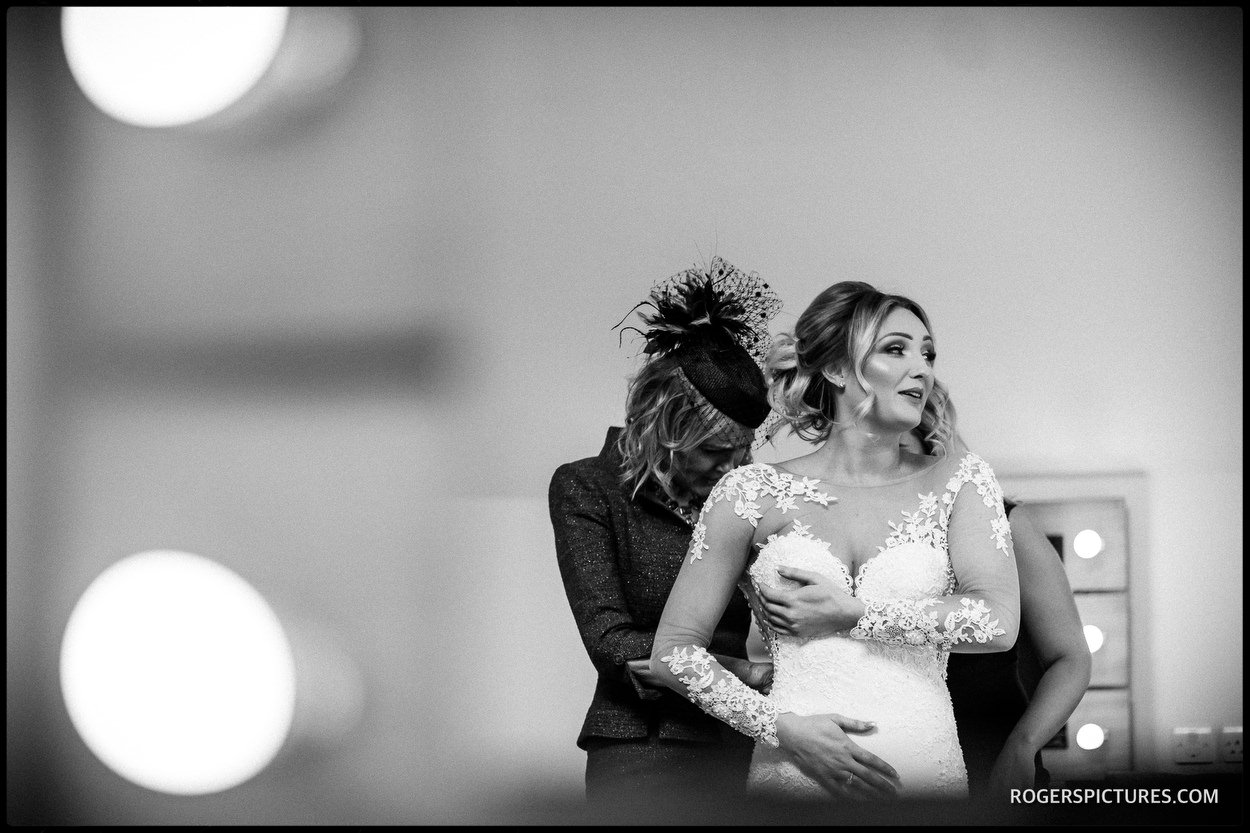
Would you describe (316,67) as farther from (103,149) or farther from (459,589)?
(459,589)

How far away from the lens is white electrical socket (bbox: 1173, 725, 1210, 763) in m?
3.43

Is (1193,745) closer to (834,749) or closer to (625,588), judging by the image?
(834,749)

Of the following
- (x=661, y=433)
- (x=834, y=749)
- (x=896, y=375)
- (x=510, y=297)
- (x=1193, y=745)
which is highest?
(x=510, y=297)

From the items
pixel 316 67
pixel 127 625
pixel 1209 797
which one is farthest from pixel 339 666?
pixel 1209 797

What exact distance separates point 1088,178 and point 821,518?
156cm

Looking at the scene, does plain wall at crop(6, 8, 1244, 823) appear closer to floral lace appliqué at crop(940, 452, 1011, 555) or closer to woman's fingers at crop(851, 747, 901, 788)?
floral lace appliqué at crop(940, 452, 1011, 555)

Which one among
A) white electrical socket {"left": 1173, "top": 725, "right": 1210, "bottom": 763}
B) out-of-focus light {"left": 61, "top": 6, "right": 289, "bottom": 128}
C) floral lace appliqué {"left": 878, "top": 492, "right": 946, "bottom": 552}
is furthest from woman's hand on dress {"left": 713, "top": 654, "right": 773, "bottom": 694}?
out-of-focus light {"left": 61, "top": 6, "right": 289, "bottom": 128}

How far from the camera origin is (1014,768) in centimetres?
279

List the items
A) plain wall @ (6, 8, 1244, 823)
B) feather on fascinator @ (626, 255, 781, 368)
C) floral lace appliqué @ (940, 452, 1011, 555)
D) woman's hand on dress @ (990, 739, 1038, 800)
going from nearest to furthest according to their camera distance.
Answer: floral lace appliqué @ (940, 452, 1011, 555) → woman's hand on dress @ (990, 739, 1038, 800) → feather on fascinator @ (626, 255, 781, 368) → plain wall @ (6, 8, 1244, 823)

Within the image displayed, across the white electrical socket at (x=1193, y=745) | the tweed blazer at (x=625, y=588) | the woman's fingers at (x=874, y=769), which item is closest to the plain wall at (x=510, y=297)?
the white electrical socket at (x=1193, y=745)

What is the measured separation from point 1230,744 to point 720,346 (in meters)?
1.88

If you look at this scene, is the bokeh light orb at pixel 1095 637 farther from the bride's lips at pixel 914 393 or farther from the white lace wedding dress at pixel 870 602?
the bride's lips at pixel 914 393

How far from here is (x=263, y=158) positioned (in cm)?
368

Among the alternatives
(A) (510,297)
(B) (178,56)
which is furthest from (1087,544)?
(B) (178,56)
